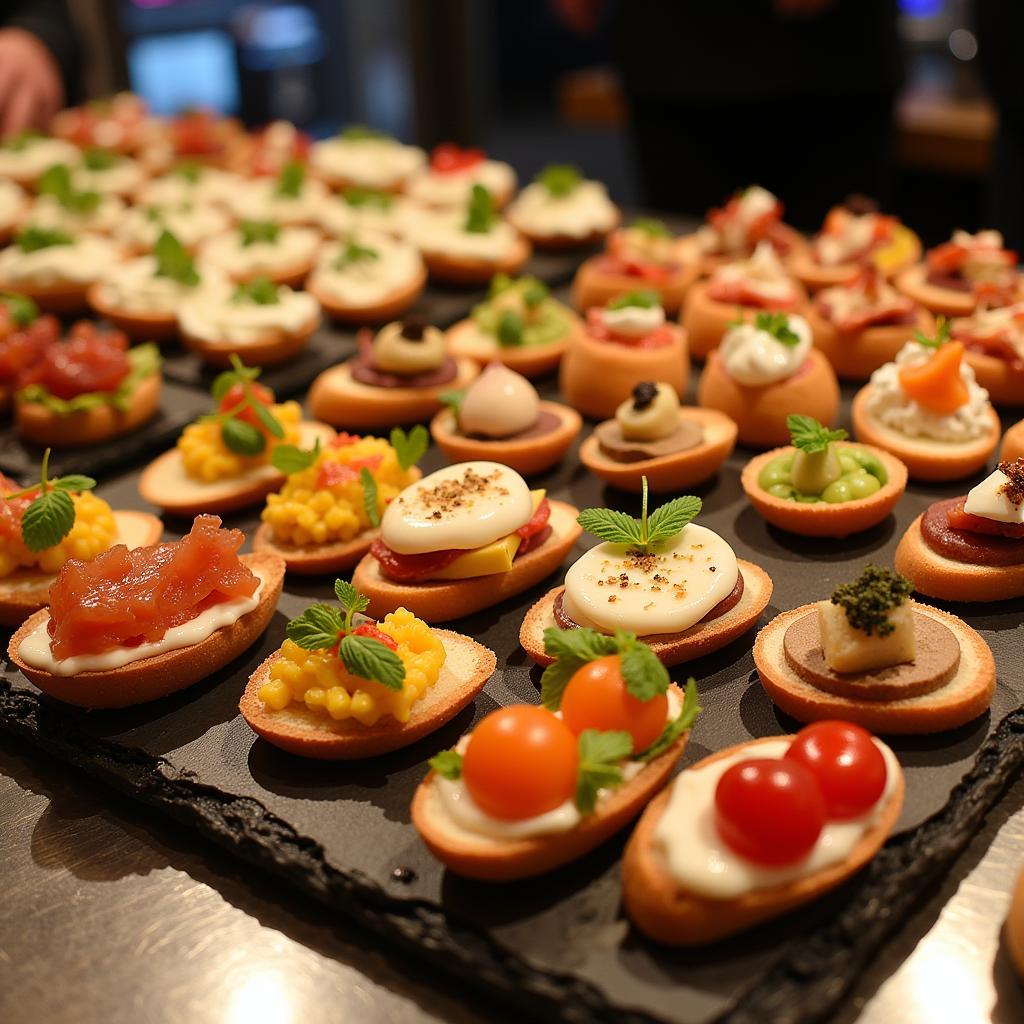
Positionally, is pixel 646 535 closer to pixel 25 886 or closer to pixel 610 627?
pixel 610 627

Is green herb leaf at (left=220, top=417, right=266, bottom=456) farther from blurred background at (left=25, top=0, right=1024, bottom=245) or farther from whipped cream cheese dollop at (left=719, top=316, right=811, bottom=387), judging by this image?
blurred background at (left=25, top=0, right=1024, bottom=245)

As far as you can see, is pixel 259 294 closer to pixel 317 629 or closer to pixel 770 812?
pixel 317 629

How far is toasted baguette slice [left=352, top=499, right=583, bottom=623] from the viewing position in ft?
10.4

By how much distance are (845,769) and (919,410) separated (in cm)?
194

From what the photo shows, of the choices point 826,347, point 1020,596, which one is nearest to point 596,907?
point 1020,596

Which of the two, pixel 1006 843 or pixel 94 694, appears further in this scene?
pixel 94 694

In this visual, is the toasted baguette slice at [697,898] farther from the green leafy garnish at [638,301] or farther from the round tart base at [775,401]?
the green leafy garnish at [638,301]

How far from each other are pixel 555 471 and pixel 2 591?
184 cm

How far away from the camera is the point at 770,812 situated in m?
2.05

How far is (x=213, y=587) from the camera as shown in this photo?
9.84 ft

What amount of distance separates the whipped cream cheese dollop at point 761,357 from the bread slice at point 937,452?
0.36m

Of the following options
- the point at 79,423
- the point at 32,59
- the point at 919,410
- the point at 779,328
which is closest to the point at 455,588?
the point at 779,328

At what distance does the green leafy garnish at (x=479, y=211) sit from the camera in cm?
568

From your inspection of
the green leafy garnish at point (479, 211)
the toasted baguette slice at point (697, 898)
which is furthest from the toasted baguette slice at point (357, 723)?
the green leafy garnish at point (479, 211)
